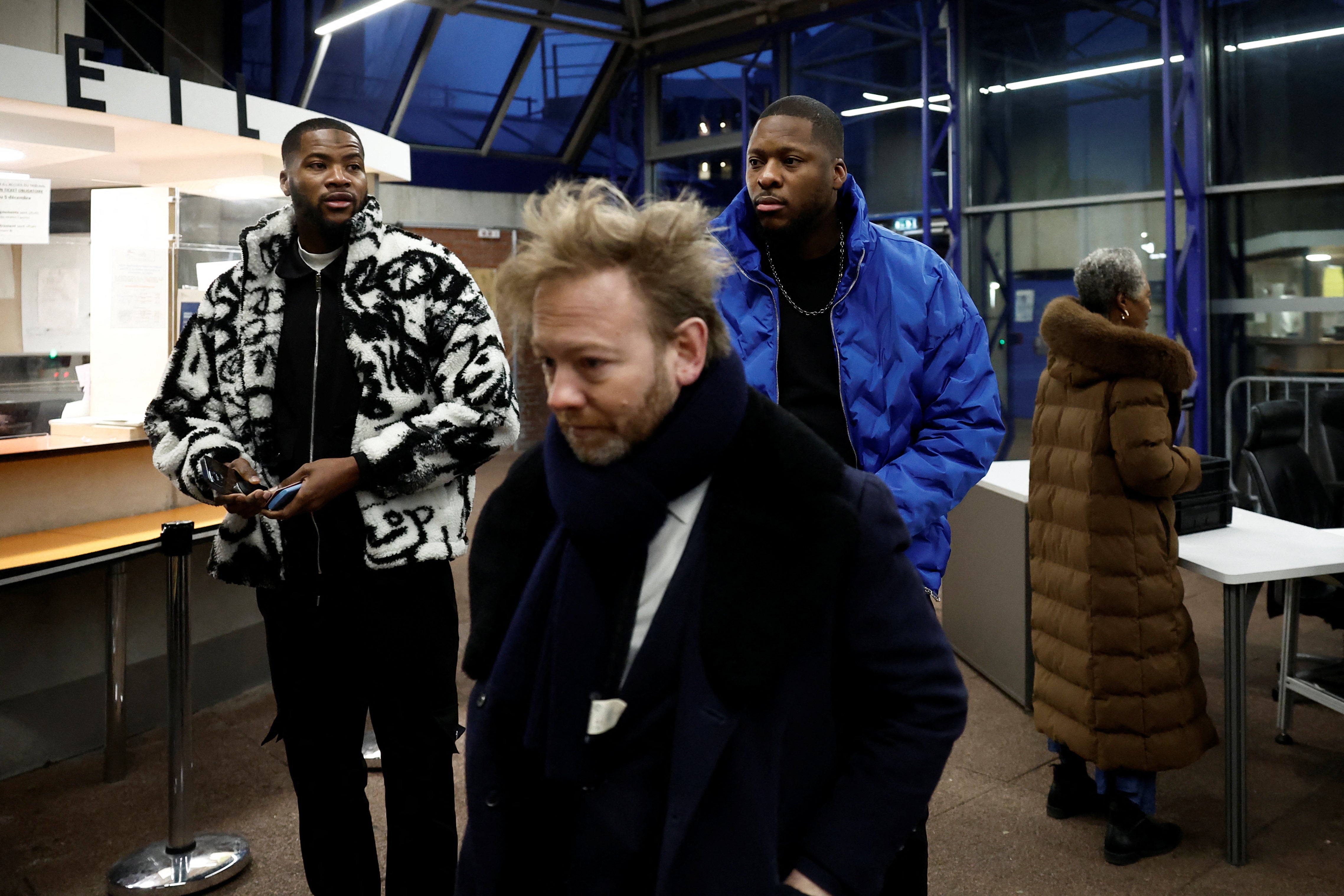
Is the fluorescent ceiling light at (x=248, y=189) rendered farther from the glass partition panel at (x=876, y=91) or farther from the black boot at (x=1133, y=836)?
the glass partition panel at (x=876, y=91)

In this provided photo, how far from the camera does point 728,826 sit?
3.56 ft

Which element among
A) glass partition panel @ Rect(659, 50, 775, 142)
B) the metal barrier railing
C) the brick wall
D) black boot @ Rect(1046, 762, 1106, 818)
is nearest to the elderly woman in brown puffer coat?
black boot @ Rect(1046, 762, 1106, 818)

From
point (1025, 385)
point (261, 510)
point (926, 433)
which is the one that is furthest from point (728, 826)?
point (1025, 385)

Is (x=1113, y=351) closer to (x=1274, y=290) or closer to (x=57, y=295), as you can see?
(x=57, y=295)

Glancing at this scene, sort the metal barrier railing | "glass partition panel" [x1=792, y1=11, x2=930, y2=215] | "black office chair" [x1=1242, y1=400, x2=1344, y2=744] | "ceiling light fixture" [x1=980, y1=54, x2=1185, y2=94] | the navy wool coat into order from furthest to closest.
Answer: "glass partition panel" [x1=792, y1=11, x2=930, y2=215]
"ceiling light fixture" [x1=980, y1=54, x2=1185, y2=94]
the metal barrier railing
"black office chair" [x1=1242, y1=400, x2=1344, y2=744]
the navy wool coat

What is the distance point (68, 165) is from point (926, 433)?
384 centimetres

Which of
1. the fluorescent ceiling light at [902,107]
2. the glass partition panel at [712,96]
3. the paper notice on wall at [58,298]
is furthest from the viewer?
the glass partition panel at [712,96]

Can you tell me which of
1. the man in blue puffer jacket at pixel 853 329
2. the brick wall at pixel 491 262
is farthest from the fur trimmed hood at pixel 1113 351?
the brick wall at pixel 491 262

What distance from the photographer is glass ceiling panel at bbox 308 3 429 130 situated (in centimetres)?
1038

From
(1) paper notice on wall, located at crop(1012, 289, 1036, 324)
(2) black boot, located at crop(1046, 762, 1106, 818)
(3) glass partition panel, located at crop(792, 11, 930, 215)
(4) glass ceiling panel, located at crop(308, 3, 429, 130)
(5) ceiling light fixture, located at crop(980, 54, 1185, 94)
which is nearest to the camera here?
(2) black boot, located at crop(1046, 762, 1106, 818)

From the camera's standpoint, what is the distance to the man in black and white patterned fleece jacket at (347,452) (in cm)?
219

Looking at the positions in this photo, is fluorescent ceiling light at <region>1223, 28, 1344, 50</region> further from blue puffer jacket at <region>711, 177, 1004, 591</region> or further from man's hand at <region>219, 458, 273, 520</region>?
man's hand at <region>219, 458, 273, 520</region>

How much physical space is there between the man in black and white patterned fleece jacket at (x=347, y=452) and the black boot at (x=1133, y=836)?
70.2 inches

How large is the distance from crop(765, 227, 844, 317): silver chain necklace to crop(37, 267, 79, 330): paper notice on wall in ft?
11.7
